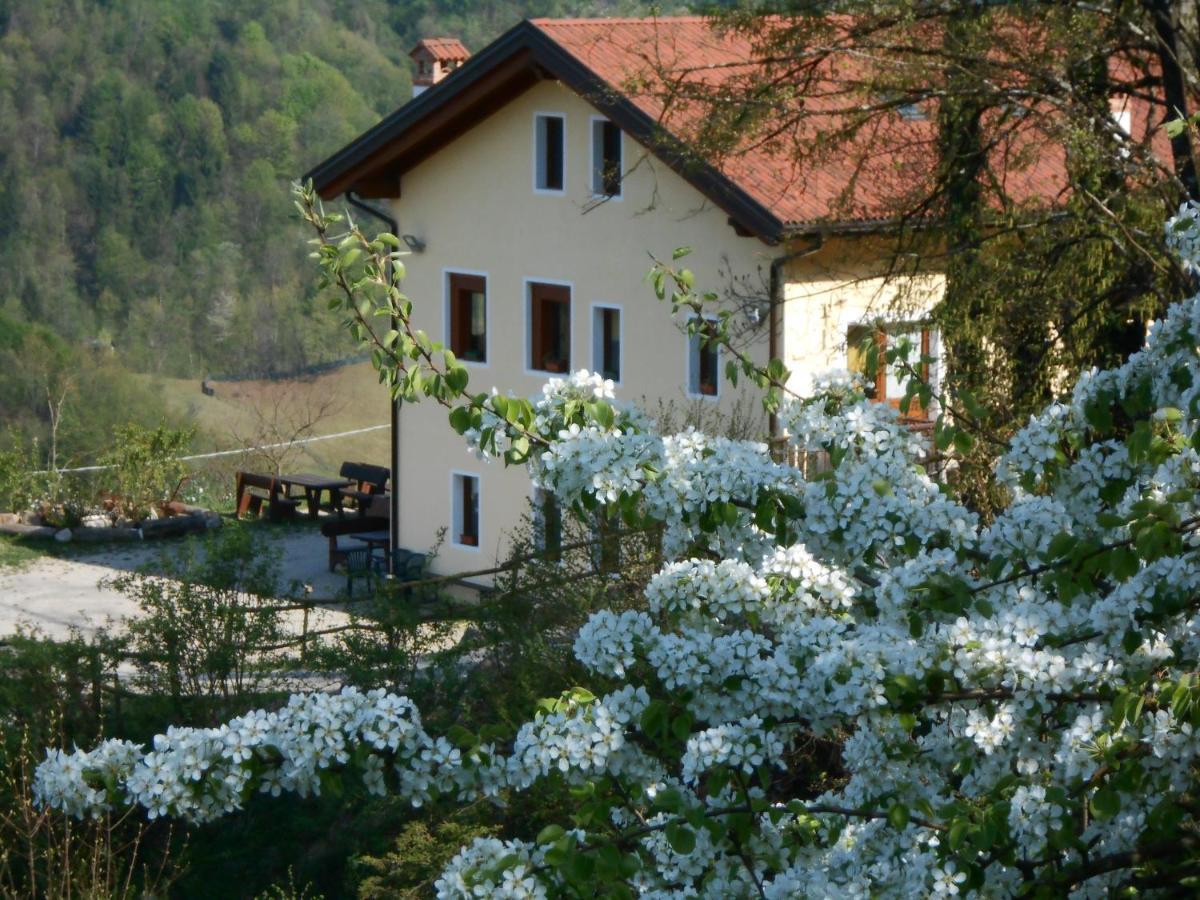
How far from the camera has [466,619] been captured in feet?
35.9

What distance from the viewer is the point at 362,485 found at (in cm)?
2798

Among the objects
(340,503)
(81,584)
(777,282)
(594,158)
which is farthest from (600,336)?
(81,584)

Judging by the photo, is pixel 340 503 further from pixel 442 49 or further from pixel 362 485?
pixel 442 49

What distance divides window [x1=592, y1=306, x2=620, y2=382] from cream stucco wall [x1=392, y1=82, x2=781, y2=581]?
84 mm

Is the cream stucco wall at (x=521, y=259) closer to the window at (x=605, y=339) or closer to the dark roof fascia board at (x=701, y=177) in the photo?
the window at (x=605, y=339)

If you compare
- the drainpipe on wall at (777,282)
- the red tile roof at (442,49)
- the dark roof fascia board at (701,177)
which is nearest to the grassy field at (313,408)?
the red tile roof at (442,49)

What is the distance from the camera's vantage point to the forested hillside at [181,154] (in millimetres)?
79500

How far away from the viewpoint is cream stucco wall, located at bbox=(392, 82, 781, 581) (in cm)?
2169

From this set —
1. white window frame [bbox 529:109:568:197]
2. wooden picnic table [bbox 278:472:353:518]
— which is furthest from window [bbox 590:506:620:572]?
wooden picnic table [bbox 278:472:353:518]

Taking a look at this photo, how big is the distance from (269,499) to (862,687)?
2482 cm

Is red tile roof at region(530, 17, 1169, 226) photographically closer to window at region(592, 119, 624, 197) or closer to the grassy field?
window at region(592, 119, 624, 197)

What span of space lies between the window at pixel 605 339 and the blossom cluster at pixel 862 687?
1851cm

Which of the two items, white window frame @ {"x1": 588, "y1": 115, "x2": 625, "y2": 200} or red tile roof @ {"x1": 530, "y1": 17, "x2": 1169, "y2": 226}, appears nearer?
red tile roof @ {"x1": 530, "y1": 17, "x2": 1169, "y2": 226}

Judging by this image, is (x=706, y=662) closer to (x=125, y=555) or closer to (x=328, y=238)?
(x=328, y=238)
